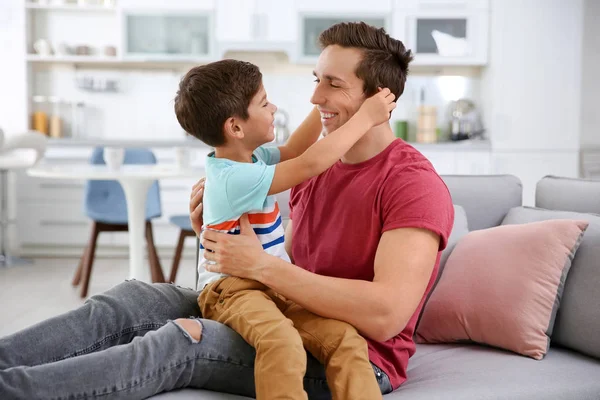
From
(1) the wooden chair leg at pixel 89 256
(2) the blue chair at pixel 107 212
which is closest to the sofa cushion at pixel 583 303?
(2) the blue chair at pixel 107 212

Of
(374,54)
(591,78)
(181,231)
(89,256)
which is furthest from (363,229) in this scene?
(591,78)

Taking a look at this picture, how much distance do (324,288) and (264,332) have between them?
16 centimetres

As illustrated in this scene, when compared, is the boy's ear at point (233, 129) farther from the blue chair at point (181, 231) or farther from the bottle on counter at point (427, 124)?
the bottle on counter at point (427, 124)

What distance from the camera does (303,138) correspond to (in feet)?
6.32

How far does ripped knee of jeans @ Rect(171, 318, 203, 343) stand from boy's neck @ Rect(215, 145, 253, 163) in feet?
1.36

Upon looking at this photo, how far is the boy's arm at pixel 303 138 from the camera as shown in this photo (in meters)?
1.91

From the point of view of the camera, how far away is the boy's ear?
1.63 meters

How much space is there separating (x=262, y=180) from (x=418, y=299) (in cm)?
40

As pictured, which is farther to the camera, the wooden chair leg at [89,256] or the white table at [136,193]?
the wooden chair leg at [89,256]

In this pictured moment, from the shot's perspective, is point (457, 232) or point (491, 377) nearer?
point (491, 377)

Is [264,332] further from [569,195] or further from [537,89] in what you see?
[537,89]

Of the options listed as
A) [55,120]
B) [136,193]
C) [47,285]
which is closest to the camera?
[136,193]

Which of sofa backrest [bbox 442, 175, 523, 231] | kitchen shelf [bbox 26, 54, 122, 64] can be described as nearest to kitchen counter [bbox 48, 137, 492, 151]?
kitchen shelf [bbox 26, 54, 122, 64]

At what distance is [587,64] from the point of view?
6020mm
